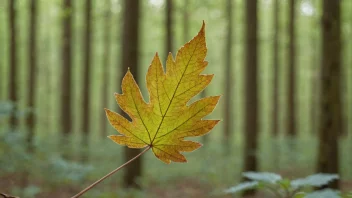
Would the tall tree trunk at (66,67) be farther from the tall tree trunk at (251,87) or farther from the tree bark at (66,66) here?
the tall tree trunk at (251,87)

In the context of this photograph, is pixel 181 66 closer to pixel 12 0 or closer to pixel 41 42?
pixel 12 0

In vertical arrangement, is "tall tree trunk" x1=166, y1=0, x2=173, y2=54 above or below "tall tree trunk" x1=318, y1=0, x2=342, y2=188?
above

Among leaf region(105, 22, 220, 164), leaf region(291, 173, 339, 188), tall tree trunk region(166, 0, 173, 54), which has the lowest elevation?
leaf region(291, 173, 339, 188)

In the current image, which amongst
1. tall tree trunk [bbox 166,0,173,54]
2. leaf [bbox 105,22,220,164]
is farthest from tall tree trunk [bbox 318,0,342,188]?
tall tree trunk [bbox 166,0,173,54]

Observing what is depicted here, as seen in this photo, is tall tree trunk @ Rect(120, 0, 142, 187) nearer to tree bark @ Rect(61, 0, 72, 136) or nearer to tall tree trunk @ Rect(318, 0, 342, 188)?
tall tree trunk @ Rect(318, 0, 342, 188)

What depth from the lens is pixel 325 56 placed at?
533 centimetres

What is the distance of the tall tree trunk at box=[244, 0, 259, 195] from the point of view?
757cm

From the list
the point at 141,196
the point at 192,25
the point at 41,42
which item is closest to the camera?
the point at 141,196

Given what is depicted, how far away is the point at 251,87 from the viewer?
769 cm

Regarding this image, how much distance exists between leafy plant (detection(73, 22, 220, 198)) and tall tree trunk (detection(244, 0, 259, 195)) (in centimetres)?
705

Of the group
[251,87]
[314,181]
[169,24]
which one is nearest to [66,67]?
[169,24]

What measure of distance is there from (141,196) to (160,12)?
1425 centimetres

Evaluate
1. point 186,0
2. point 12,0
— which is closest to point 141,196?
point 12,0

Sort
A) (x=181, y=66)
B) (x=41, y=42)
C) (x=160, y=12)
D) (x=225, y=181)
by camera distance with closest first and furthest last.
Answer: (x=181, y=66)
(x=225, y=181)
(x=160, y=12)
(x=41, y=42)
